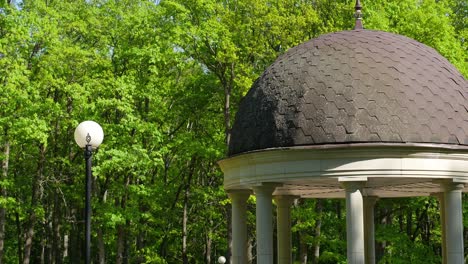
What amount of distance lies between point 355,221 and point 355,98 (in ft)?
10.4

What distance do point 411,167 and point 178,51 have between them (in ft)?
85.3

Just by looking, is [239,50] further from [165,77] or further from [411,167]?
[411,167]

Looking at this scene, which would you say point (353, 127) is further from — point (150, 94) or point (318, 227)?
point (150, 94)

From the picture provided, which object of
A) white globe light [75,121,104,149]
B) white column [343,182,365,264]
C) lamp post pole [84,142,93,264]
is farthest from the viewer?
white column [343,182,365,264]

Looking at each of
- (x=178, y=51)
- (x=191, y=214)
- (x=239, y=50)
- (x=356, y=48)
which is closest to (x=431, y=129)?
(x=356, y=48)

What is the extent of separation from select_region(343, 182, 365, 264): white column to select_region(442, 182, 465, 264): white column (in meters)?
2.48

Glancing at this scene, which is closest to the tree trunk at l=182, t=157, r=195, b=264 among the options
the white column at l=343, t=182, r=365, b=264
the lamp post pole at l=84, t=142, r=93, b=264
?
the white column at l=343, t=182, r=365, b=264

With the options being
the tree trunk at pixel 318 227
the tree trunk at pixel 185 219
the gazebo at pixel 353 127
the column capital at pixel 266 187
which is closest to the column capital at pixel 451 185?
the gazebo at pixel 353 127

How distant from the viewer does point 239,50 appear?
4116 centimetres

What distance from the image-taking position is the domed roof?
2041 centimetres

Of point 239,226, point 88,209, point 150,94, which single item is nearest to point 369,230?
point 239,226

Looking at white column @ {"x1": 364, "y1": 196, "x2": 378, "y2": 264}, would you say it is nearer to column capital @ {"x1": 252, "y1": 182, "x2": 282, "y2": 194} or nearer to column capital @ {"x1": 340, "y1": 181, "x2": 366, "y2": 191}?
column capital @ {"x1": 252, "y1": 182, "x2": 282, "y2": 194}

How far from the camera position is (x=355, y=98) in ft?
68.4

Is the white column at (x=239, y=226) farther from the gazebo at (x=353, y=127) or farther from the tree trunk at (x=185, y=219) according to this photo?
the tree trunk at (x=185, y=219)
